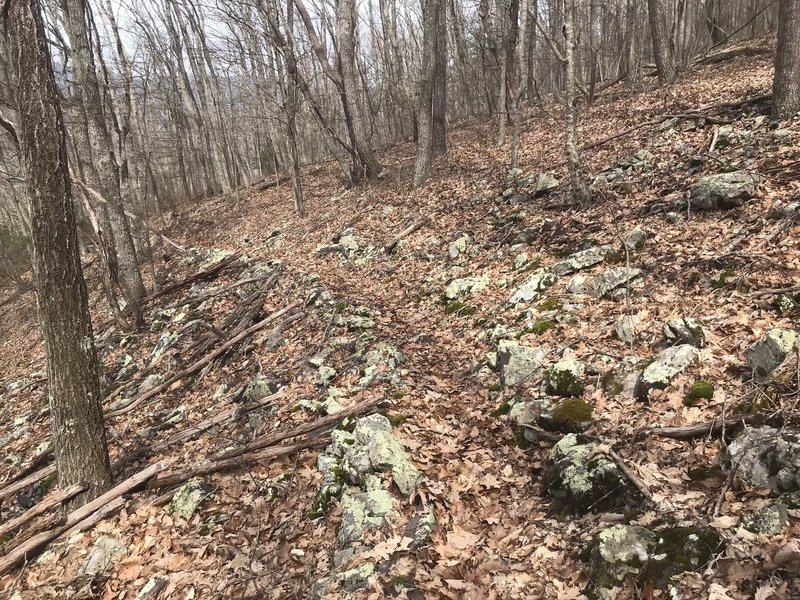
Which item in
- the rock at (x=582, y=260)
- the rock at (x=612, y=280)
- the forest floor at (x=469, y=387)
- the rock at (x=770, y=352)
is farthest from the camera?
the rock at (x=582, y=260)

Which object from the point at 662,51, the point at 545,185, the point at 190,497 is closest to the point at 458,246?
the point at 545,185

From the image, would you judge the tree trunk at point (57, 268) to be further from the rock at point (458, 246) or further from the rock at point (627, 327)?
the rock at point (458, 246)

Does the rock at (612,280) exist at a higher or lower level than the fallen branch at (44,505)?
higher

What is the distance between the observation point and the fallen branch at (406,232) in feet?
36.4

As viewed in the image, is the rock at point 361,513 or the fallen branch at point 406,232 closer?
the rock at point 361,513

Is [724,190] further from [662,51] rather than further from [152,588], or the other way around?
[662,51]

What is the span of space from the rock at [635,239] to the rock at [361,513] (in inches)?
196

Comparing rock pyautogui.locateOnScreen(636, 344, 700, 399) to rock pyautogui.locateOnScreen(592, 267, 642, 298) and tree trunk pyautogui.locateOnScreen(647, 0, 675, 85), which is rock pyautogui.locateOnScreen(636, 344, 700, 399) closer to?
rock pyautogui.locateOnScreen(592, 267, 642, 298)

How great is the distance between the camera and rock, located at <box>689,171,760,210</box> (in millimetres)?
6426

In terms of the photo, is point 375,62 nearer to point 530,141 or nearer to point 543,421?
point 530,141

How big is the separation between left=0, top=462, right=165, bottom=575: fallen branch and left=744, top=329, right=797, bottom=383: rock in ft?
20.6

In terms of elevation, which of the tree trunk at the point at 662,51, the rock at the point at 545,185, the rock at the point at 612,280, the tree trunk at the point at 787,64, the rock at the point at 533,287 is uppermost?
the tree trunk at the point at 662,51

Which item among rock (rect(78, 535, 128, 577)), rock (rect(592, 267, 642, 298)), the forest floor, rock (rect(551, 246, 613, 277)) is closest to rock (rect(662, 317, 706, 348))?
the forest floor

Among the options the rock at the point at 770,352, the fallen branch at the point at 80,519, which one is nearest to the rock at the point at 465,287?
the rock at the point at 770,352
